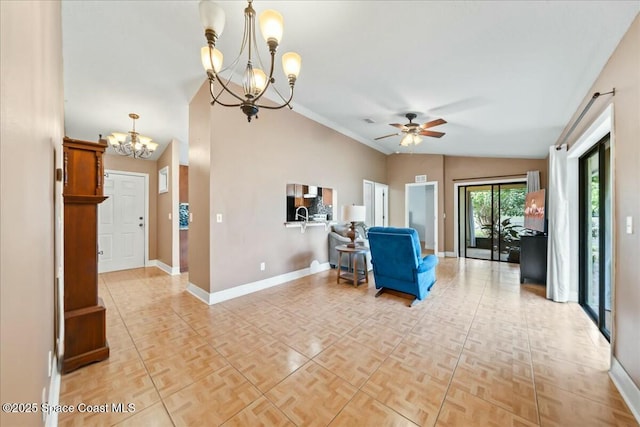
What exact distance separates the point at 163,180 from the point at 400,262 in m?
5.03

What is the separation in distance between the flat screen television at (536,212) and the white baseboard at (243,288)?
3.97m

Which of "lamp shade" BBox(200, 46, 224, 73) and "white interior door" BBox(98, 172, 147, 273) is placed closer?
"lamp shade" BBox(200, 46, 224, 73)

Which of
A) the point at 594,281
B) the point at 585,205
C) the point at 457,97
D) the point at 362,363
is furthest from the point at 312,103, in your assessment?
the point at 594,281

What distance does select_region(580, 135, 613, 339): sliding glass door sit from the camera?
7.91 feet

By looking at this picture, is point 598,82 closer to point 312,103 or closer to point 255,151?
point 312,103

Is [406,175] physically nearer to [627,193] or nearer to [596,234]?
[596,234]

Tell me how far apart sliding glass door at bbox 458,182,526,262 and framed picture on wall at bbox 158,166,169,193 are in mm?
6894

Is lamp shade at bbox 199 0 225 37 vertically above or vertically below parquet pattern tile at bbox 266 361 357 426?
above

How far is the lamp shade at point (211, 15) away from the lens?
58.1 inches

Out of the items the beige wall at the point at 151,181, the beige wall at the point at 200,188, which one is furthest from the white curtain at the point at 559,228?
the beige wall at the point at 151,181

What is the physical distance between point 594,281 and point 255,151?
4573mm

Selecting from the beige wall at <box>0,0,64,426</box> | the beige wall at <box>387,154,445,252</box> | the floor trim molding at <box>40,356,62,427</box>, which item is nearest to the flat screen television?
the beige wall at <box>387,154,445,252</box>

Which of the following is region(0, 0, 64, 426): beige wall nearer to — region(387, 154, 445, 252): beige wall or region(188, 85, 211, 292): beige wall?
region(188, 85, 211, 292): beige wall

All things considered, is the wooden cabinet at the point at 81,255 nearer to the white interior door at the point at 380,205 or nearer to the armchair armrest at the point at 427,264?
the armchair armrest at the point at 427,264
